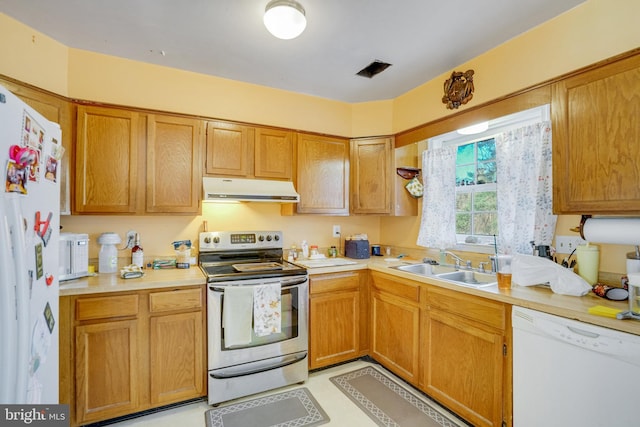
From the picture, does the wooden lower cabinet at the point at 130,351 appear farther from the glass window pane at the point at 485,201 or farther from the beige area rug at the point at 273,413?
the glass window pane at the point at 485,201

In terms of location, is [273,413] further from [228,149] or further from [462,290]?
[228,149]

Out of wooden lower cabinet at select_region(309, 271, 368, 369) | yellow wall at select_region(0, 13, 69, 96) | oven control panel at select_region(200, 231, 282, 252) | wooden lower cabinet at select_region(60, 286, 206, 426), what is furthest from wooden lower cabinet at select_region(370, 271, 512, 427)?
yellow wall at select_region(0, 13, 69, 96)

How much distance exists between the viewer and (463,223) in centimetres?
271

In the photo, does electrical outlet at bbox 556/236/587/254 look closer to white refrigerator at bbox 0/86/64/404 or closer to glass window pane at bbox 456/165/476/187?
glass window pane at bbox 456/165/476/187

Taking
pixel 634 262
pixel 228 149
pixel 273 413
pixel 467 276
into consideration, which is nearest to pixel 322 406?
pixel 273 413

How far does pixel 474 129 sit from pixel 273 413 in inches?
103

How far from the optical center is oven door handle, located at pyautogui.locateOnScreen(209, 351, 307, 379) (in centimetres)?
211

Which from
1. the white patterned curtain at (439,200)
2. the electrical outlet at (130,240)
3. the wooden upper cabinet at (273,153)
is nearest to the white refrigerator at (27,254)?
the electrical outlet at (130,240)

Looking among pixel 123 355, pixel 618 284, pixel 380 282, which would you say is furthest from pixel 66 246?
pixel 618 284

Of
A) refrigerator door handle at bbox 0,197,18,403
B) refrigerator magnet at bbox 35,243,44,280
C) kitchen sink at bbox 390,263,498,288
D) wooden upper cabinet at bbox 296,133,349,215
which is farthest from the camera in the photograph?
wooden upper cabinet at bbox 296,133,349,215

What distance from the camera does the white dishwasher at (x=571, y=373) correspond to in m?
1.22

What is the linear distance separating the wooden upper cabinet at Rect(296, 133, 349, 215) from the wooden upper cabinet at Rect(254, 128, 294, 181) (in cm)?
10

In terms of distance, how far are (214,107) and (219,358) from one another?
2094 mm

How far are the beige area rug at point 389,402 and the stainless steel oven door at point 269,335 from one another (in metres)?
0.49
